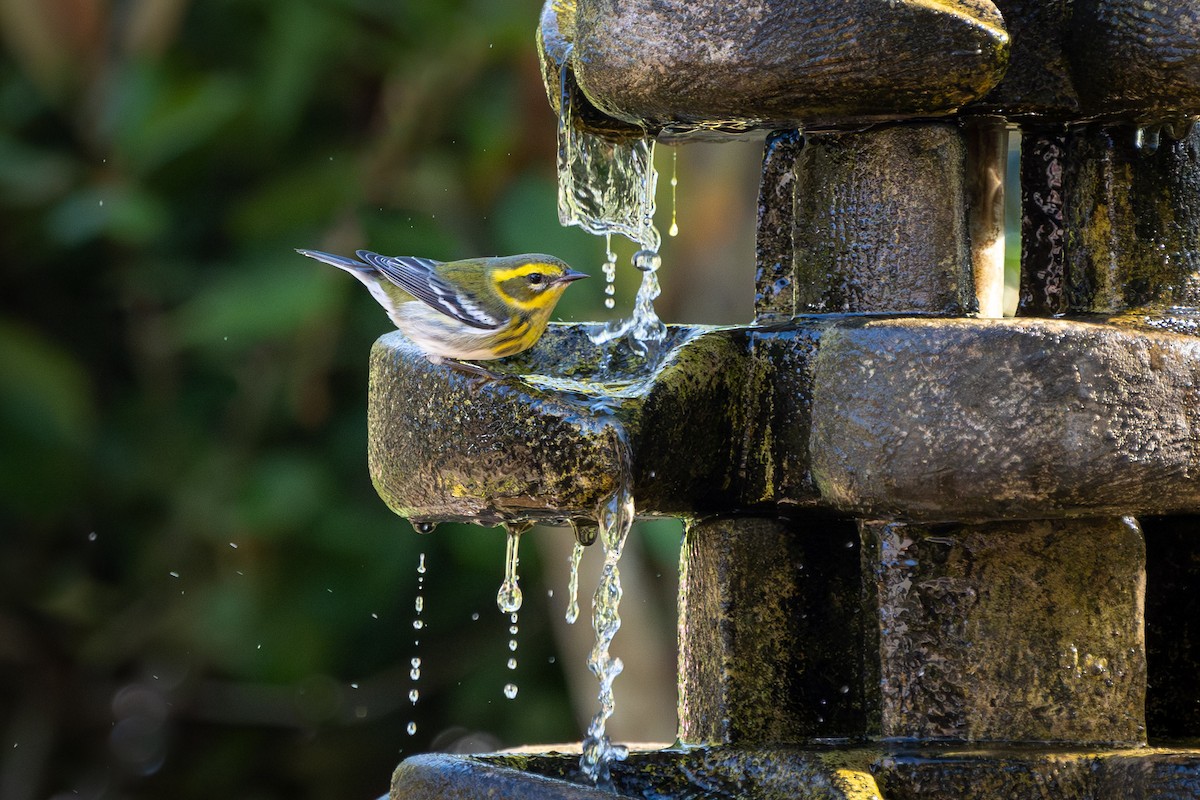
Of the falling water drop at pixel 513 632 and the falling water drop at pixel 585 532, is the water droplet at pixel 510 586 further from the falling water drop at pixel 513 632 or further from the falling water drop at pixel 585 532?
the falling water drop at pixel 585 532

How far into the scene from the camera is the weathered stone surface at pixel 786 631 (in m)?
2.75

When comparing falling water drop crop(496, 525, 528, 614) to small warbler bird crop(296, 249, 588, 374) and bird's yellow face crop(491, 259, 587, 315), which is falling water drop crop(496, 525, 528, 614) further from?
bird's yellow face crop(491, 259, 587, 315)

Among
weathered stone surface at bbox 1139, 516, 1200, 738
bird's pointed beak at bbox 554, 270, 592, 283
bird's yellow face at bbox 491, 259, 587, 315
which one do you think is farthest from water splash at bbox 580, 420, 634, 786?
bird's pointed beak at bbox 554, 270, 592, 283

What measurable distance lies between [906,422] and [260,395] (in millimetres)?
4286

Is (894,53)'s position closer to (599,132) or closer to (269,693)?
(599,132)

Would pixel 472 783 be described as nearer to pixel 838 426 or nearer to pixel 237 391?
pixel 838 426

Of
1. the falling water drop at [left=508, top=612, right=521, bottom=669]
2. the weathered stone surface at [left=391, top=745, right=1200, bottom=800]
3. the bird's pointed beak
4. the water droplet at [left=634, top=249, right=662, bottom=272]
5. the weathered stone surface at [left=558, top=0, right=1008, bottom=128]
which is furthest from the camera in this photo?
the bird's pointed beak

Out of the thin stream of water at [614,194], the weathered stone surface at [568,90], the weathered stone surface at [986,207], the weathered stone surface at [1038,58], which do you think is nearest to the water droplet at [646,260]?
the thin stream of water at [614,194]

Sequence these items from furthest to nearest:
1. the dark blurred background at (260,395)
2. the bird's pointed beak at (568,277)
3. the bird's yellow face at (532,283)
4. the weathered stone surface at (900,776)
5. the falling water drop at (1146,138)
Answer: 1. the dark blurred background at (260,395)
2. the bird's pointed beak at (568,277)
3. the bird's yellow face at (532,283)
4. the falling water drop at (1146,138)
5. the weathered stone surface at (900,776)

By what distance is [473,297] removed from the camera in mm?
3939

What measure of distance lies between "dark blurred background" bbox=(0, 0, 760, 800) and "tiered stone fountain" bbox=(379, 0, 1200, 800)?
2.94 metres

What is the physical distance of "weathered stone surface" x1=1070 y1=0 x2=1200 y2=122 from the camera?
244cm

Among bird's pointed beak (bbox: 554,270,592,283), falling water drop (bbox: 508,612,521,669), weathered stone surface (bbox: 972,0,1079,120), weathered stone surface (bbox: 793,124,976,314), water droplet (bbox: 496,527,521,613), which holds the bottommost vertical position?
A: falling water drop (bbox: 508,612,521,669)

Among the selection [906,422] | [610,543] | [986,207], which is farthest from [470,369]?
[986,207]
